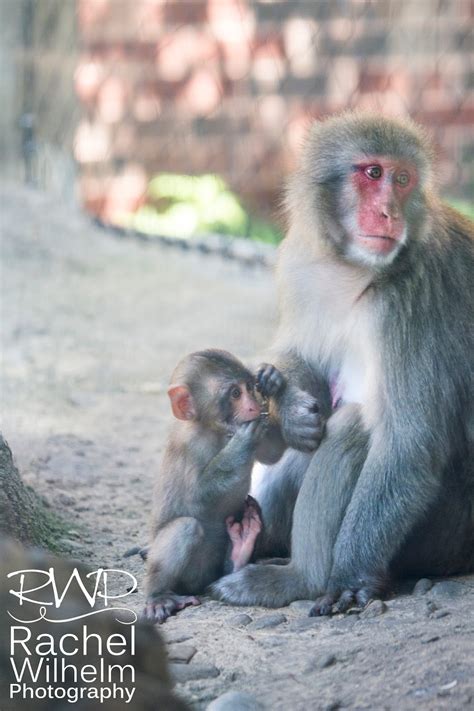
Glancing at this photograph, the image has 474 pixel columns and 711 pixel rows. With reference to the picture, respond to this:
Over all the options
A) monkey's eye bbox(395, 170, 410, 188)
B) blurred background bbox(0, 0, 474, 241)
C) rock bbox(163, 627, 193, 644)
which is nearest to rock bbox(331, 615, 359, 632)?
rock bbox(163, 627, 193, 644)

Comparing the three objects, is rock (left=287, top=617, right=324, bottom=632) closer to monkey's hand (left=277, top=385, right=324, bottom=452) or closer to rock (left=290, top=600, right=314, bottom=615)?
rock (left=290, top=600, right=314, bottom=615)

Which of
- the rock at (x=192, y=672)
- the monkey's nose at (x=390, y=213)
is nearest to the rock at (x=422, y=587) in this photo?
the rock at (x=192, y=672)

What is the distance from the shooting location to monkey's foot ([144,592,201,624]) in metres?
4.19

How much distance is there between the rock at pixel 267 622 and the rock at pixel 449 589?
55cm

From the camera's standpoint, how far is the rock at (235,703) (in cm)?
336

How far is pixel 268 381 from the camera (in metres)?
4.67

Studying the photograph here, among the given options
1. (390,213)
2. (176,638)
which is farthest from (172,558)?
(390,213)

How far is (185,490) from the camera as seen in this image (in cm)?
448

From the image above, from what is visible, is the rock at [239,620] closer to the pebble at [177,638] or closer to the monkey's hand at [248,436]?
the pebble at [177,638]

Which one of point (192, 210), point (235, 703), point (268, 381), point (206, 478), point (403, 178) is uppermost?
point (403, 178)

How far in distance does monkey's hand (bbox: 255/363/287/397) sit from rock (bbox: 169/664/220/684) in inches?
48.7

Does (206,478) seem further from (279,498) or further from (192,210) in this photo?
(192,210)

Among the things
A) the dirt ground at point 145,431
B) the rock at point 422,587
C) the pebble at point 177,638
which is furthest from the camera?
the rock at point 422,587

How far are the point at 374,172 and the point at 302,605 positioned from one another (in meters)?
1.53
